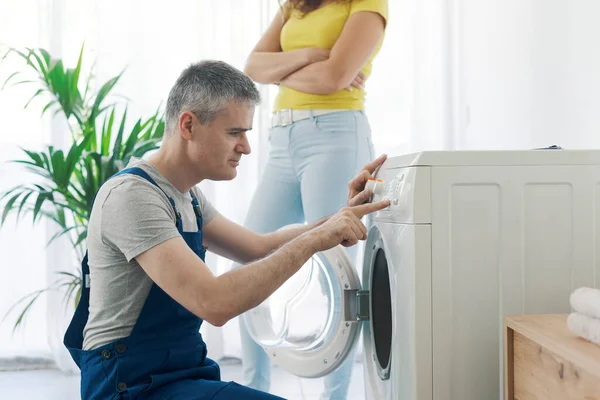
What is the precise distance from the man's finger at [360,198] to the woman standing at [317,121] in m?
0.37

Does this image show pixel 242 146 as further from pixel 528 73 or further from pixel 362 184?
pixel 528 73

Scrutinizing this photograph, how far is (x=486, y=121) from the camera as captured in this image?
3074 mm

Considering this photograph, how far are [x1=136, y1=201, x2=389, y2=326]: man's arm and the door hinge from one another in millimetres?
406

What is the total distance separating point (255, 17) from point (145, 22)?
1.58 ft

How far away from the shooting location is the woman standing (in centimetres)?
199

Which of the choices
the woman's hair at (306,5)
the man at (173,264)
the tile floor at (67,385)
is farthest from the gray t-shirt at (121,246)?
the tile floor at (67,385)

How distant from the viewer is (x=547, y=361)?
108 cm

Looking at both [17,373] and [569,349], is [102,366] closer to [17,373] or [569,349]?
[569,349]

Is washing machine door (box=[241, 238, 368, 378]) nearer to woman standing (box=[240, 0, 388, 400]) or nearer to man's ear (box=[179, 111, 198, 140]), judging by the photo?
woman standing (box=[240, 0, 388, 400])

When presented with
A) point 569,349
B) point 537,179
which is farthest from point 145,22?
point 569,349

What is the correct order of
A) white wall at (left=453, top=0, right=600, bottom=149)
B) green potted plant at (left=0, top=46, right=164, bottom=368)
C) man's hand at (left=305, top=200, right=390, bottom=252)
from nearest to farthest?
man's hand at (left=305, top=200, right=390, bottom=252)
white wall at (left=453, top=0, right=600, bottom=149)
green potted plant at (left=0, top=46, right=164, bottom=368)

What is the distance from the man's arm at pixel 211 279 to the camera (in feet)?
4.10

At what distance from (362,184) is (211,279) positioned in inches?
21.3

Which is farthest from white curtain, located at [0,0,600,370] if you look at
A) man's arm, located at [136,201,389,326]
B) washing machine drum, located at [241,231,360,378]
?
man's arm, located at [136,201,389,326]
